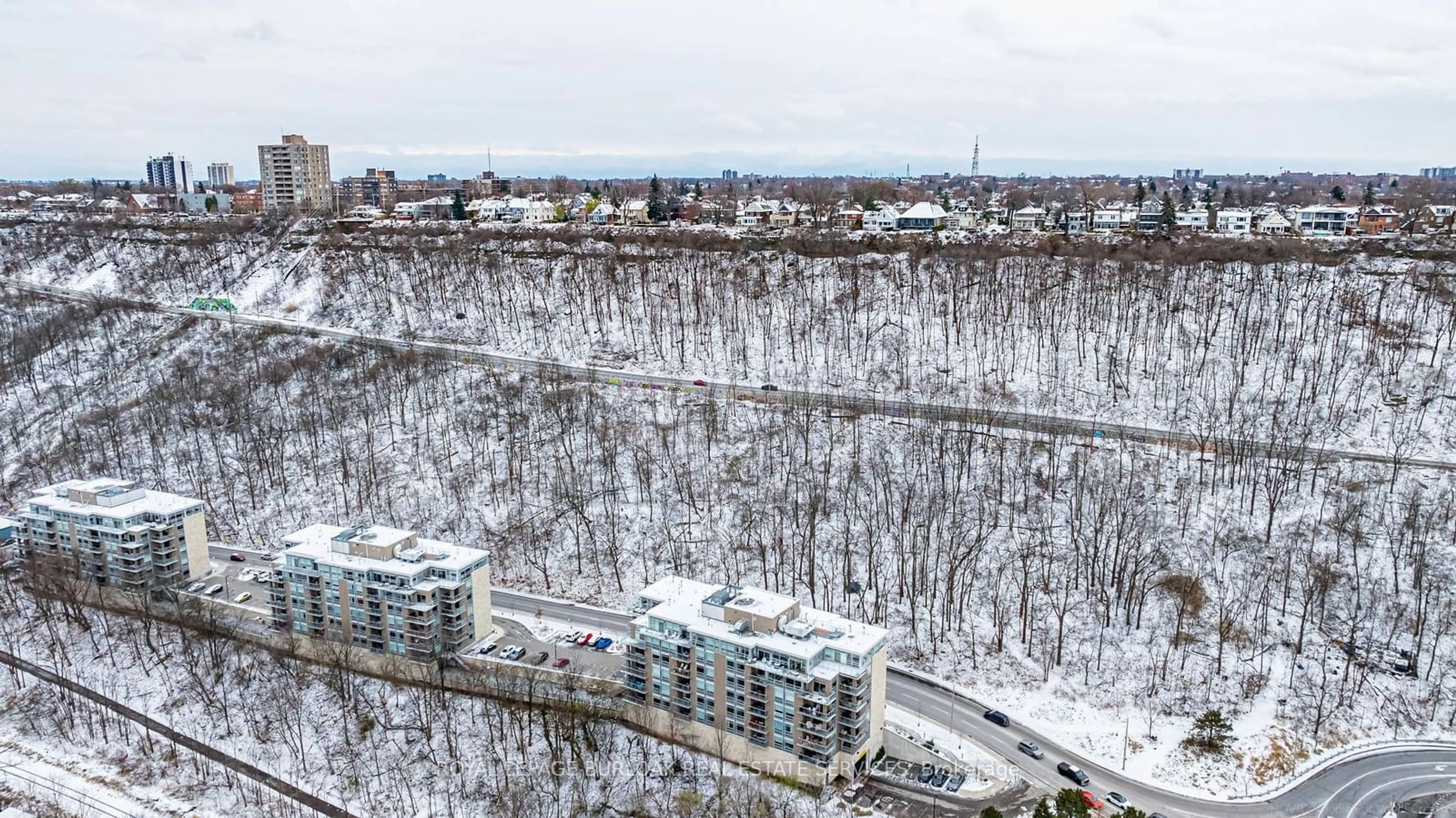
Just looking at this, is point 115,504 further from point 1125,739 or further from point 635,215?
point 635,215

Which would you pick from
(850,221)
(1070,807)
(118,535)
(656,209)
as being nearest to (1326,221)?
(850,221)

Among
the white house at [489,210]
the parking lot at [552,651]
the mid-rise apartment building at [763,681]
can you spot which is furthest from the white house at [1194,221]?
the parking lot at [552,651]

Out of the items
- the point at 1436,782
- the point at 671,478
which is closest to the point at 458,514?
the point at 671,478

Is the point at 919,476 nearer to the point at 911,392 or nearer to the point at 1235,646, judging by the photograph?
the point at 911,392

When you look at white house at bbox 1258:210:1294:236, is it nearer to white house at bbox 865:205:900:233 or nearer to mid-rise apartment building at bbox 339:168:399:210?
white house at bbox 865:205:900:233

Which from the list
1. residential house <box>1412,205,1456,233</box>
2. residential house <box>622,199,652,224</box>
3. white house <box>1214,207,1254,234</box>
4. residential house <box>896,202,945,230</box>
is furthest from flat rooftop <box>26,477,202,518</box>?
residential house <box>1412,205,1456,233</box>
